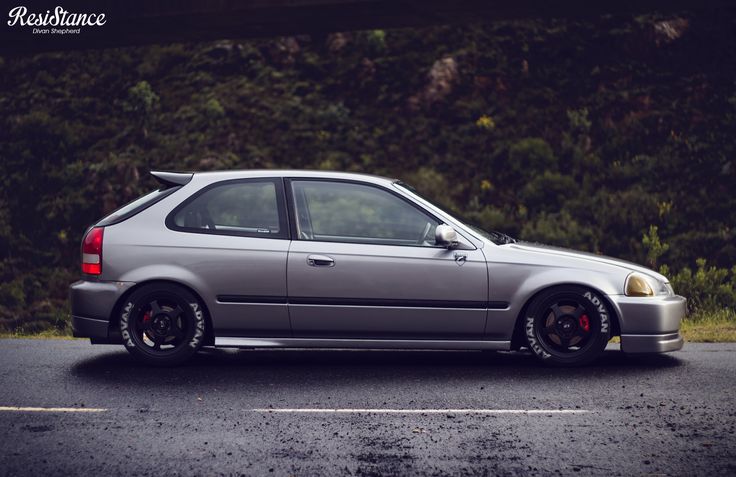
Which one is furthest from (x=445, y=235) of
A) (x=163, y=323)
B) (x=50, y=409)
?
(x=50, y=409)

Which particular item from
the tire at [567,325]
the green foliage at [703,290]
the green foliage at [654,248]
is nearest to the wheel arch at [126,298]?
the tire at [567,325]

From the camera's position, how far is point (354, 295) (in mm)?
6922

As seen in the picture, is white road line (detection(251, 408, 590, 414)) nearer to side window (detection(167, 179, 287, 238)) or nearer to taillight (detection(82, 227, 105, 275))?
side window (detection(167, 179, 287, 238))

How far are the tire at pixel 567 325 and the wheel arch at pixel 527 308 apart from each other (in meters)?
0.02

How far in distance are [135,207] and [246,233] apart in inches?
39.1

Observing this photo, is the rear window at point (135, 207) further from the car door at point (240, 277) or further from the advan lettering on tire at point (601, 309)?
the advan lettering on tire at point (601, 309)

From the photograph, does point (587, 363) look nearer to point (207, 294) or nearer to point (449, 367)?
point (449, 367)

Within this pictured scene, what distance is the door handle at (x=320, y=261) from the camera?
6918mm

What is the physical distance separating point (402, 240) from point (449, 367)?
3.79ft

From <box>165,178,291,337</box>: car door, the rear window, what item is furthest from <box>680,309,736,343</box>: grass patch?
the rear window

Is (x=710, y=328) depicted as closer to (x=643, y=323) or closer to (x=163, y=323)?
(x=643, y=323)

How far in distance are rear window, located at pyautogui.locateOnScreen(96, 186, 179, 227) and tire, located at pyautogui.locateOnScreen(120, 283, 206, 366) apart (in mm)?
650

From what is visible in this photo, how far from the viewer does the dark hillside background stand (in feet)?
61.3

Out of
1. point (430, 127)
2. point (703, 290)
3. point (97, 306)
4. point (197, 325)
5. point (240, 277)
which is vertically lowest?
point (703, 290)
